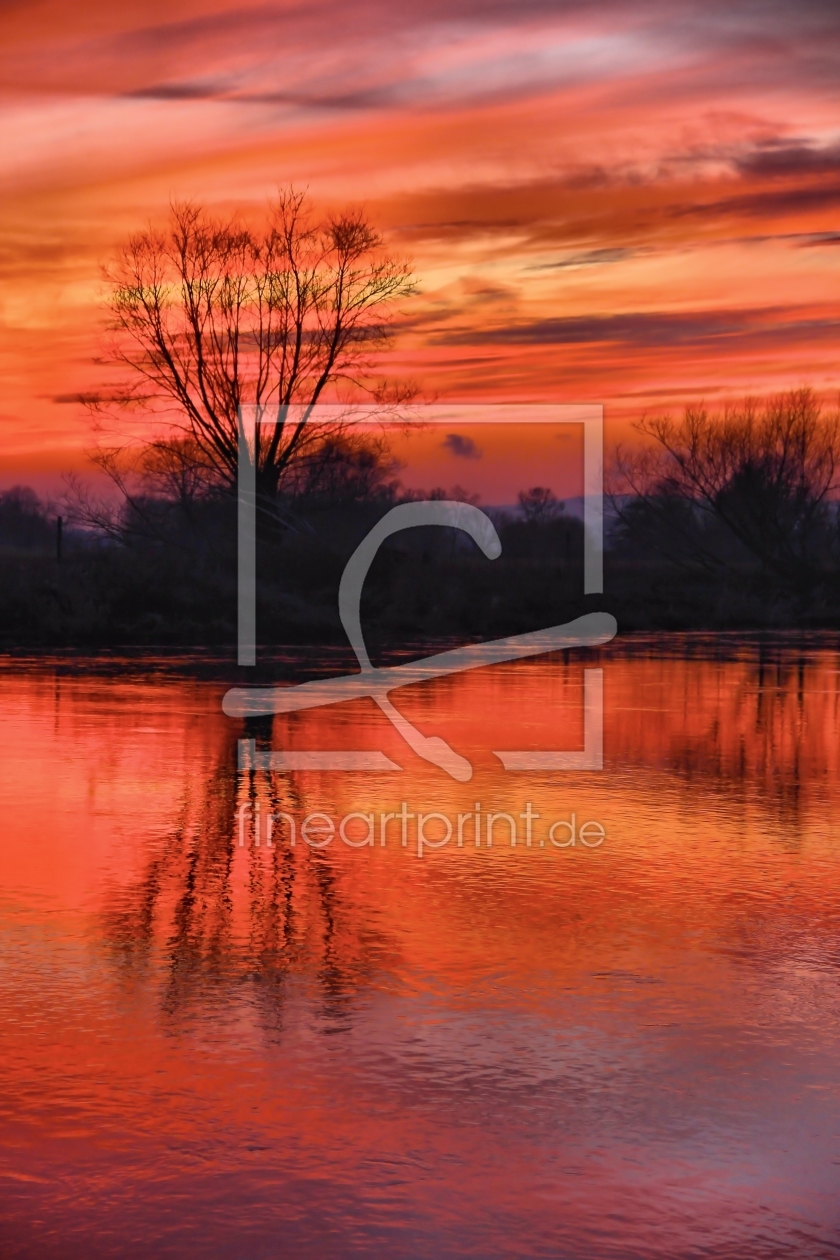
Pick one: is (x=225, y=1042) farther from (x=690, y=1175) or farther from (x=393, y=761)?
(x=393, y=761)

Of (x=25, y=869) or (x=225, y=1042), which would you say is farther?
(x=25, y=869)

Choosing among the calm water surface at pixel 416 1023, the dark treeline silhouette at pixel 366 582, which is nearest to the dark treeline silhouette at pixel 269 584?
the dark treeline silhouette at pixel 366 582

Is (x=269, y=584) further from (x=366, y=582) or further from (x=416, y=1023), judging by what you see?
(x=416, y=1023)

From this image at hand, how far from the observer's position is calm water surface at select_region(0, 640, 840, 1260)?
486 cm

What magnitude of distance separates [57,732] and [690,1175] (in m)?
12.9

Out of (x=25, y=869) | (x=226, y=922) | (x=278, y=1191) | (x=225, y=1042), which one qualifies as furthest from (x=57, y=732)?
(x=278, y=1191)

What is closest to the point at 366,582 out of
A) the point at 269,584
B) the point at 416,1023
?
the point at 269,584

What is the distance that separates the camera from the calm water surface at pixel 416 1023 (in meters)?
4.86

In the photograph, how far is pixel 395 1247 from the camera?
4.60 m

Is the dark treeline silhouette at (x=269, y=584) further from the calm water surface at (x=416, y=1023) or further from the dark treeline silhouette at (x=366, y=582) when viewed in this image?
the calm water surface at (x=416, y=1023)

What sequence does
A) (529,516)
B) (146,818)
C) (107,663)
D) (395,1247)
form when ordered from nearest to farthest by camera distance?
(395,1247) < (146,818) < (107,663) < (529,516)

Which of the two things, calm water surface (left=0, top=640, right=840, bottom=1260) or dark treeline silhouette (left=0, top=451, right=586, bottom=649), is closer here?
calm water surface (left=0, top=640, right=840, bottom=1260)

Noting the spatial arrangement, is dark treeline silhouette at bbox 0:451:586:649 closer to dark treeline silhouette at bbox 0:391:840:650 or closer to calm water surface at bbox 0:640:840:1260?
dark treeline silhouette at bbox 0:391:840:650

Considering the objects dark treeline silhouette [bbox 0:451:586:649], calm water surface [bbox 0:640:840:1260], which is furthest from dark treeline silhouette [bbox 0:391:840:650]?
calm water surface [bbox 0:640:840:1260]
